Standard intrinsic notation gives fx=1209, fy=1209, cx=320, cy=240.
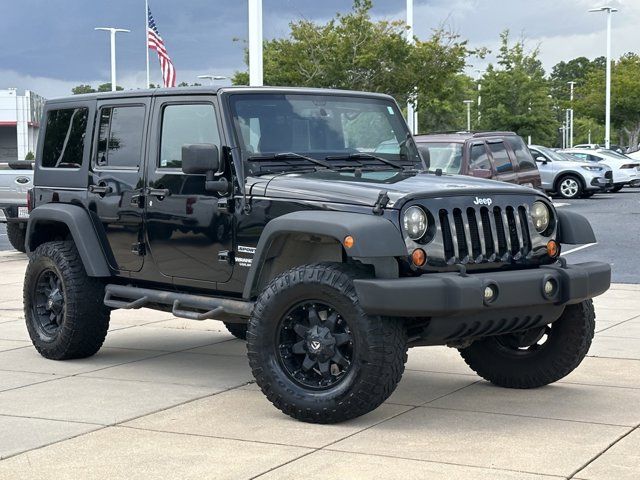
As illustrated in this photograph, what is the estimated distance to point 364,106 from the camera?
8.48 m

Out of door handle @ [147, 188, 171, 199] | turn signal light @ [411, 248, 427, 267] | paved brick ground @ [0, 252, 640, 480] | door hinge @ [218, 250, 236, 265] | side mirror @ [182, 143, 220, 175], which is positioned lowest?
paved brick ground @ [0, 252, 640, 480]

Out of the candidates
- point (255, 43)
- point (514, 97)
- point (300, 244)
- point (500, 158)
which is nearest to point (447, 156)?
point (500, 158)

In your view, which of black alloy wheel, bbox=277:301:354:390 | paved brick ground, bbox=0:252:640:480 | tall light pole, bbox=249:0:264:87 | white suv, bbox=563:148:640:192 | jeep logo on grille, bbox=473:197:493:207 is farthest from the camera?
white suv, bbox=563:148:640:192

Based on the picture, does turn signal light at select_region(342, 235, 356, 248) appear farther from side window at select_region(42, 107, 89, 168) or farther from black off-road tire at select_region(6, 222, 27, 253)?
black off-road tire at select_region(6, 222, 27, 253)

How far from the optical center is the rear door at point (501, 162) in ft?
61.2

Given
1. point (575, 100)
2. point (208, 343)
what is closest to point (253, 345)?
point (208, 343)

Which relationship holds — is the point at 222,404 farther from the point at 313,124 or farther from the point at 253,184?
the point at 313,124

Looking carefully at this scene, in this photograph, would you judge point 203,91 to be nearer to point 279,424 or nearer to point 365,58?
point 279,424

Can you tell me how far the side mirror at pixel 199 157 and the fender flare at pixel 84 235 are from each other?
4.75 feet

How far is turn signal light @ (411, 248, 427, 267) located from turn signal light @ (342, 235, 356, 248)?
381mm

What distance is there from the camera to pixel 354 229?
254 inches

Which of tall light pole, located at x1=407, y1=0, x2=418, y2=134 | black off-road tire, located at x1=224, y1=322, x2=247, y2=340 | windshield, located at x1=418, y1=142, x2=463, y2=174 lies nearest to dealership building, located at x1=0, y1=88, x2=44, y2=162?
tall light pole, located at x1=407, y1=0, x2=418, y2=134

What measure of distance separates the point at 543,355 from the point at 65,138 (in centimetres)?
400

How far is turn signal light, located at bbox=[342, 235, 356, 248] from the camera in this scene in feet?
21.1
